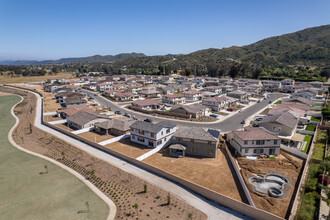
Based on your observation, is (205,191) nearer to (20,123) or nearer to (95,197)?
(95,197)

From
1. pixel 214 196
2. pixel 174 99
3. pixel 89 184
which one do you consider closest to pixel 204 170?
pixel 214 196

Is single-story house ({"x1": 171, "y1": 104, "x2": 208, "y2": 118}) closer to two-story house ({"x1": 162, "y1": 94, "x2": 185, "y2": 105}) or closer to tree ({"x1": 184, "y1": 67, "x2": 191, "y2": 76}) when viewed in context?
two-story house ({"x1": 162, "y1": 94, "x2": 185, "y2": 105})

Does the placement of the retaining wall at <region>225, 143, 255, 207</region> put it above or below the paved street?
below

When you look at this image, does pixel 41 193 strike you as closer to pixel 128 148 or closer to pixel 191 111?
pixel 128 148

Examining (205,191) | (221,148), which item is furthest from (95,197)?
(221,148)

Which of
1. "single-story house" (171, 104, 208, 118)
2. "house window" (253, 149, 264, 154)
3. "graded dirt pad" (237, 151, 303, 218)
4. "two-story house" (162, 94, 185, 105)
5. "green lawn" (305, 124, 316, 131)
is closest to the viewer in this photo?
"graded dirt pad" (237, 151, 303, 218)

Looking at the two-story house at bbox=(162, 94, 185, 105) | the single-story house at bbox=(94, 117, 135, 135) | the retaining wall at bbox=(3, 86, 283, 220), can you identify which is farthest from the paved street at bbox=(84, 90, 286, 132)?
the retaining wall at bbox=(3, 86, 283, 220)

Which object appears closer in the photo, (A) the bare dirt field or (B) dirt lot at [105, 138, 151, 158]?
(B) dirt lot at [105, 138, 151, 158]

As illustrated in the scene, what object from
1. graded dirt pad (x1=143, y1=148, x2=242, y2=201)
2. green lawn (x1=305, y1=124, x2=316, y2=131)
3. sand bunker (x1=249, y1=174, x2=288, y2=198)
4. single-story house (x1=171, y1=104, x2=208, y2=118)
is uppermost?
single-story house (x1=171, y1=104, x2=208, y2=118)
